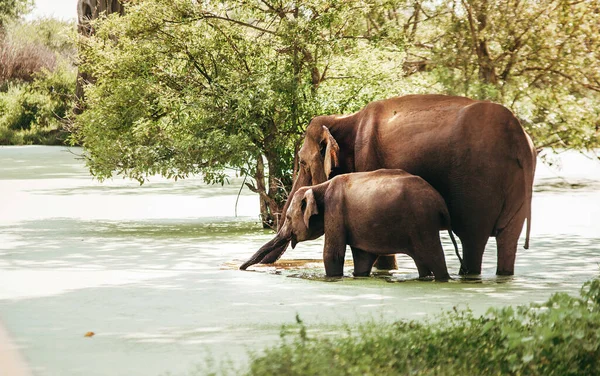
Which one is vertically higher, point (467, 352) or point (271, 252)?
point (271, 252)

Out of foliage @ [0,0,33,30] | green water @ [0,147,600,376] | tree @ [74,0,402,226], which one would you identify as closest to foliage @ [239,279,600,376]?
green water @ [0,147,600,376]

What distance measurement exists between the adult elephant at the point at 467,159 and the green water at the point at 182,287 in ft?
1.60

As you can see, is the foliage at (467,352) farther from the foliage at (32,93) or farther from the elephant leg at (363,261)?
the foliage at (32,93)

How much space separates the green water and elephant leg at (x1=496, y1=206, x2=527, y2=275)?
0.57 ft

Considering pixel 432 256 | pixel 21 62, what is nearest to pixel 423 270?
pixel 432 256

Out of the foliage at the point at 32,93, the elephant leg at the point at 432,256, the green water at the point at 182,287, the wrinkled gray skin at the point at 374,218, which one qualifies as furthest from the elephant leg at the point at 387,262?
the foliage at the point at 32,93

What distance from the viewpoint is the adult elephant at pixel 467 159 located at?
37.7 feet

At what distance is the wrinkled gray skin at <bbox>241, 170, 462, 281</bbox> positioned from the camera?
11.0 m

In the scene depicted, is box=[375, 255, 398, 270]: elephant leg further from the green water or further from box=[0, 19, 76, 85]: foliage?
box=[0, 19, 76, 85]: foliage

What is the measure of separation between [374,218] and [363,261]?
2.43ft

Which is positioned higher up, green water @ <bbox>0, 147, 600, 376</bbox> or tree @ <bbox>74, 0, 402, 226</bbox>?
tree @ <bbox>74, 0, 402, 226</bbox>

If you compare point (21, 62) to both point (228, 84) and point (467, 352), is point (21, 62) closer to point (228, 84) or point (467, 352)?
point (228, 84)

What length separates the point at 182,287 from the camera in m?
11.1

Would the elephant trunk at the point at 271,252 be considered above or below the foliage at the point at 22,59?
below
